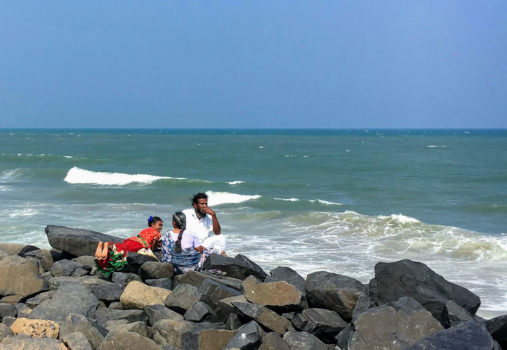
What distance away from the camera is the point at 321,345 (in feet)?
22.3

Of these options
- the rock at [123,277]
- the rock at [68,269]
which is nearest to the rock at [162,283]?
the rock at [123,277]

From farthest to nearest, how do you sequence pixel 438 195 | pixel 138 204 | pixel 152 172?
pixel 152 172, pixel 438 195, pixel 138 204

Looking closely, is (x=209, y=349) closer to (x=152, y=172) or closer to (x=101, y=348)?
(x=101, y=348)

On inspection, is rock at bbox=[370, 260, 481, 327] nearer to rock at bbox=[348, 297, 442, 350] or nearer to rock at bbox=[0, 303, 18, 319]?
rock at bbox=[348, 297, 442, 350]

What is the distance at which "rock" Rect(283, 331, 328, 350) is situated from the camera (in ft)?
22.1

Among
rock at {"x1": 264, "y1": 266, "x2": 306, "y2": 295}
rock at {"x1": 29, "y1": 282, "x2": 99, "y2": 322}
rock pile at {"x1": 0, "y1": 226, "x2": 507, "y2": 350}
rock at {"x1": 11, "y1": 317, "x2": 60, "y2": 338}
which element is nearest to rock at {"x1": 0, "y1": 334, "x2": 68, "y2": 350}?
Result: rock pile at {"x1": 0, "y1": 226, "x2": 507, "y2": 350}

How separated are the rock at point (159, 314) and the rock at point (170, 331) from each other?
262 millimetres

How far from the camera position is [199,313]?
754 centimetres

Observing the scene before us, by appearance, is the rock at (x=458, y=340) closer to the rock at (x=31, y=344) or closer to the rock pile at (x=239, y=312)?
the rock pile at (x=239, y=312)

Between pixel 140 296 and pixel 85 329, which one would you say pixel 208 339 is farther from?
pixel 140 296

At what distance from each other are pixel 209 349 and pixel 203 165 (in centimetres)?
4254

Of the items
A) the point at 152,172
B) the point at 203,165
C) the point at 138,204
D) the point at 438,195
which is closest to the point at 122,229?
the point at 138,204

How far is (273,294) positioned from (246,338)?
0.92 meters

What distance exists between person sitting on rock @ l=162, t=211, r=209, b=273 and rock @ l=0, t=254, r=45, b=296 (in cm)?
174
